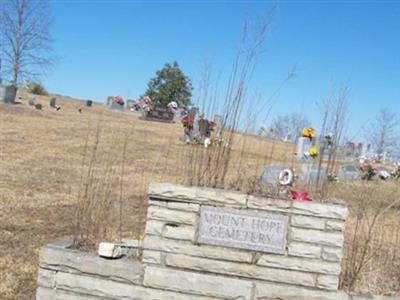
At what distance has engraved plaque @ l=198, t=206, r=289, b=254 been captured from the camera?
11.7ft

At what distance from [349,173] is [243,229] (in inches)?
484

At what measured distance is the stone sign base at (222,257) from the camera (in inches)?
139

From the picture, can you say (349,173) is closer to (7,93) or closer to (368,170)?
(368,170)

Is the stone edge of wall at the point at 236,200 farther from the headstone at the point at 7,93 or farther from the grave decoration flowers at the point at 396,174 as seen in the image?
the headstone at the point at 7,93

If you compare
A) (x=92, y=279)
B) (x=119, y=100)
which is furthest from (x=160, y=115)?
(x=92, y=279)

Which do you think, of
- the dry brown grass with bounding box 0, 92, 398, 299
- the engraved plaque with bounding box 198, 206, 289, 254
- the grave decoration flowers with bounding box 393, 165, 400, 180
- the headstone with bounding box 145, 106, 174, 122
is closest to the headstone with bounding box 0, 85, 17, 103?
the headstone with bounding box 145, 106, 174, 122

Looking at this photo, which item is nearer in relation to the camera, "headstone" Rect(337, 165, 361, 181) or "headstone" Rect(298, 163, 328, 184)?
"headstone" Rect(298, 163, 328, 184)

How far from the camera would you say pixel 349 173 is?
1516 cm

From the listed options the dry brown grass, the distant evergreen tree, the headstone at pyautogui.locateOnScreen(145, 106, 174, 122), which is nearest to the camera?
the dry brown grass

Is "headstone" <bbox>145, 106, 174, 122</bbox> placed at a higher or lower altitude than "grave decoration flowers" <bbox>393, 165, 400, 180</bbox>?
higher

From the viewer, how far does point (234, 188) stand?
3875 mm

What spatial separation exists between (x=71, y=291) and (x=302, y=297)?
1701 mm

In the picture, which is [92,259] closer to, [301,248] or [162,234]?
[162,234]

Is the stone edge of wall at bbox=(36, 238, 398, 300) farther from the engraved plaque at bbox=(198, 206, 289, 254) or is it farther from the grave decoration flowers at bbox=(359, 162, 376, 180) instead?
the grave decoration flowers at bbox=(359, 162, 376, 180)
